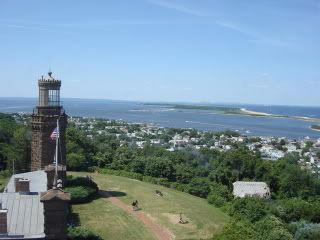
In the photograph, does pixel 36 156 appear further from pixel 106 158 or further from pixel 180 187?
pixel 106 158

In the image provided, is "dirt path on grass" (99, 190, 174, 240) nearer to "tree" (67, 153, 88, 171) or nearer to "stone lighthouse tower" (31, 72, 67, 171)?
"stone lighthouse tower" (31, 72, 67, 171)

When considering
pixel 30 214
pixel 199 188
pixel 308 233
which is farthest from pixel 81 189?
pixel 308 233

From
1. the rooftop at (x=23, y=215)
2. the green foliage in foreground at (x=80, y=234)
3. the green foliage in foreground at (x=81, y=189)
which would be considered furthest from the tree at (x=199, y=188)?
the rooftop at (x=23, y=215)

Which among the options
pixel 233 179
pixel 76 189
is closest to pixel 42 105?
pixel 76 189

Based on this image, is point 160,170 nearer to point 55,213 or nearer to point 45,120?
point 45,120

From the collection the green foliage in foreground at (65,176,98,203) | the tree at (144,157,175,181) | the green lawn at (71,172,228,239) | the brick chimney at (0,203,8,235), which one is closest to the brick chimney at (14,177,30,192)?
the green lawn at (71,172,228,239)

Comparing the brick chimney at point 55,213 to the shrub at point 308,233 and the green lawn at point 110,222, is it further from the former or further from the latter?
the shrub at point 308,233
